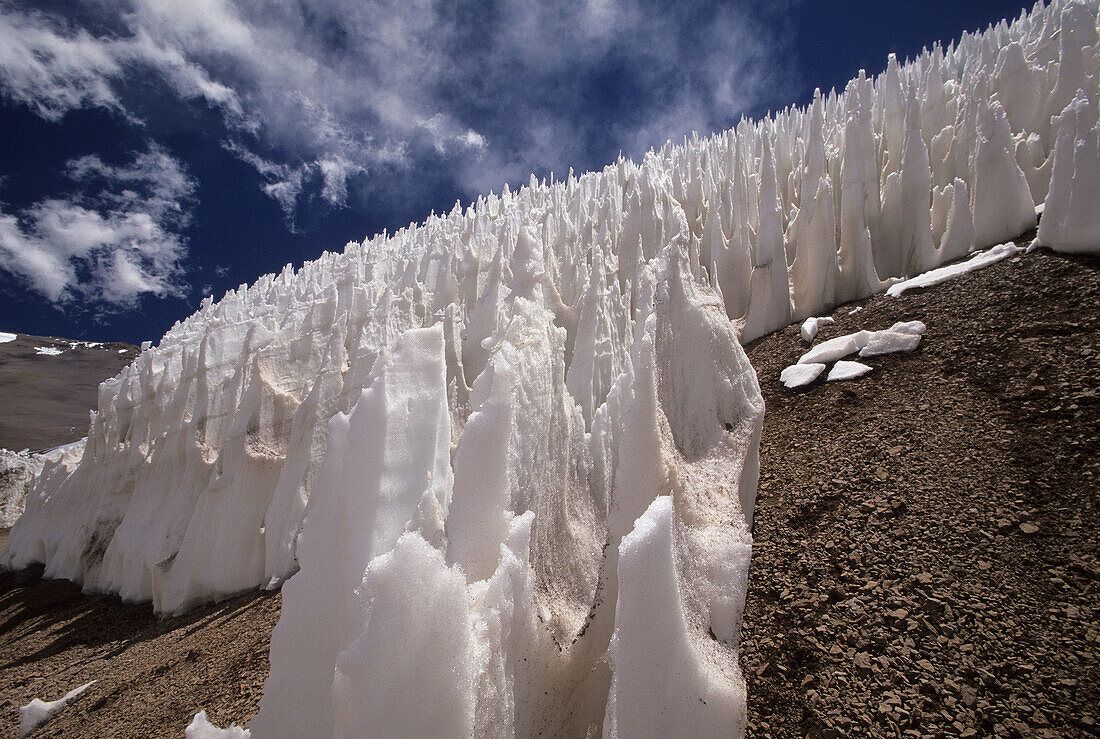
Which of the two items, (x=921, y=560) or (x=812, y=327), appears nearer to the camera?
(x=921, y=560)

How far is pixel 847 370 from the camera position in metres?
4.88

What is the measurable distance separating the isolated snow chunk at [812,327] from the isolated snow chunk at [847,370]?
1100 mm

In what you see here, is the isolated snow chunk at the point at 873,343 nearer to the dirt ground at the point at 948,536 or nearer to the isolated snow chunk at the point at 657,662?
the dirt ground at the point at 948,536

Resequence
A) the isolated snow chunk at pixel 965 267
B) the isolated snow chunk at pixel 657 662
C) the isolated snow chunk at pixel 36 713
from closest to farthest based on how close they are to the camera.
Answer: the isolated snow chunk at pixel 657 662
the isolated snow chunk at pixel 36 713
the isolated snow chunk at pixel 965 267

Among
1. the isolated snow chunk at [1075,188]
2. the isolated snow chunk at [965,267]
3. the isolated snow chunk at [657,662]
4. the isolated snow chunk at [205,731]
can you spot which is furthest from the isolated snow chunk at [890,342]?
the isolated snow chunk at [205,731]

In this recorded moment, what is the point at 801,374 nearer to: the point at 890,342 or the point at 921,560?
the point at 890,342

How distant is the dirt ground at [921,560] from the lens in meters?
2.20

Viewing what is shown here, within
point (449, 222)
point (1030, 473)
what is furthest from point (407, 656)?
point (449, 222)

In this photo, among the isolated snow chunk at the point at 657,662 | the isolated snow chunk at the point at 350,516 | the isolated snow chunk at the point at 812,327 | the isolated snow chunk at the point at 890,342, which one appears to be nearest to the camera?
the isolated snow chunk at the point at 657,662

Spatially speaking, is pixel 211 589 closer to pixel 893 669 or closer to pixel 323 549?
pixel 323 549

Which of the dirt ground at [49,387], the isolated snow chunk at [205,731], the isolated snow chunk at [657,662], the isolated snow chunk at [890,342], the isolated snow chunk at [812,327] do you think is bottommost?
the isolated snow chunk at [205,731]

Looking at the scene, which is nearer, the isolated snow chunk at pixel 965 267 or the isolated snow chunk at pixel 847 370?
the isolated snow chunk at pixel 847 370

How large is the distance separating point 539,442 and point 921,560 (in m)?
2.55

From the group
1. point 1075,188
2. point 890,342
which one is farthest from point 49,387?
point 1075,188
